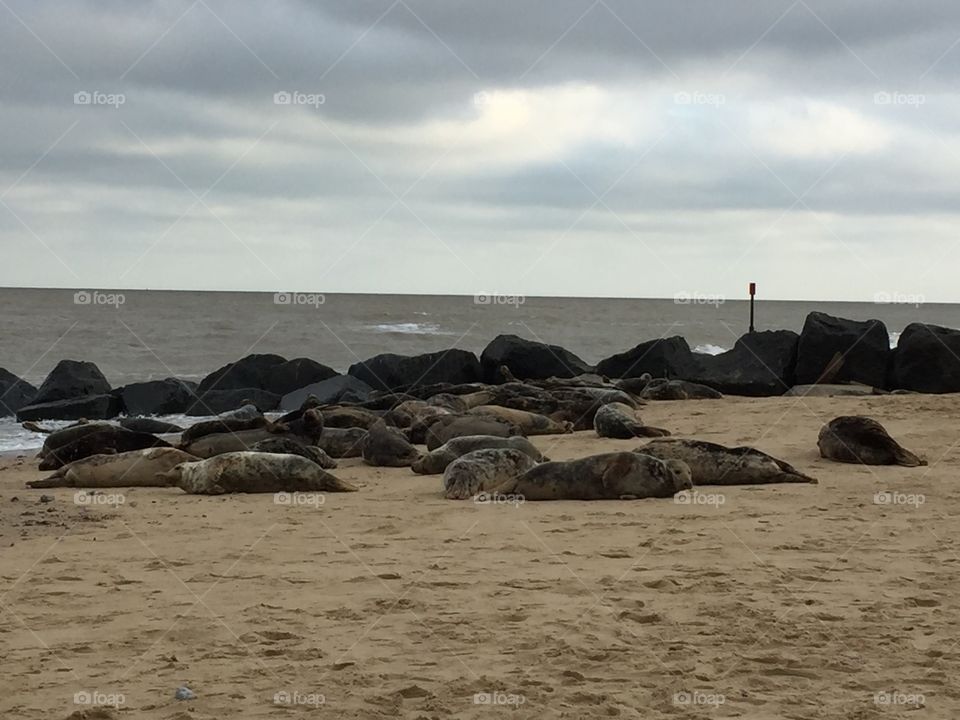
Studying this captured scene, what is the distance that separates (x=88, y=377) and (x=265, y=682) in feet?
60.6

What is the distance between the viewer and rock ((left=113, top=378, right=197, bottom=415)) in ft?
66.4

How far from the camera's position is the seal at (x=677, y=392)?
63.8 feet

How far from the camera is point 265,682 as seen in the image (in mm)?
4535

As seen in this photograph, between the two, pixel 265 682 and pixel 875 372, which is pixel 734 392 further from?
pixel 265 682

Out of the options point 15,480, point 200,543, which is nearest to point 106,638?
point 200,543

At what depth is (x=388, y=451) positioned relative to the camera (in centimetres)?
1223

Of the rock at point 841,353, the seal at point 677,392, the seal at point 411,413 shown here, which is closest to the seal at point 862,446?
the seal at point 411,413

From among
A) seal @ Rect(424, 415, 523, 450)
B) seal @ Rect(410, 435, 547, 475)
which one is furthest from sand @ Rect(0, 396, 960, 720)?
seal @ Rect(424, 415, 523, 450)
